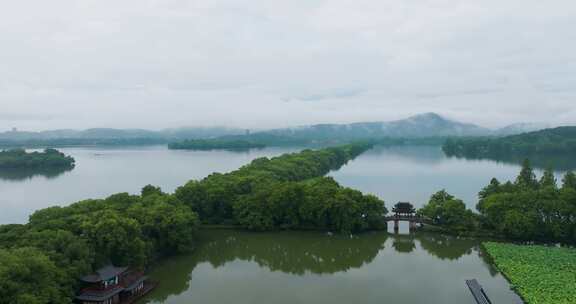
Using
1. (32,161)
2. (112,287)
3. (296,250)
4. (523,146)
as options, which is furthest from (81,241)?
(523,146)

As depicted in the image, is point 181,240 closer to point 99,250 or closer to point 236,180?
point 99,250

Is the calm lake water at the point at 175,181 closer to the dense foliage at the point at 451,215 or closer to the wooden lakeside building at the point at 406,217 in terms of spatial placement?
the wooden lakeside building at the point at 406,217

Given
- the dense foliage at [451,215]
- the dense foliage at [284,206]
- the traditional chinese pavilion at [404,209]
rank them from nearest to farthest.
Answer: the dense foliage at [451,215], the dense foliage at [284,206], the traditional chinese pavilion at [404,209]

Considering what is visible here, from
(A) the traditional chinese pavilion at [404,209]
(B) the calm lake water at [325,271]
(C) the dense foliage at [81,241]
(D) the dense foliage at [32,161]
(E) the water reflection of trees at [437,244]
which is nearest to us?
(C) the dense foliage at [81,241]

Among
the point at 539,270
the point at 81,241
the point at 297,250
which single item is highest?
the point at 81,241

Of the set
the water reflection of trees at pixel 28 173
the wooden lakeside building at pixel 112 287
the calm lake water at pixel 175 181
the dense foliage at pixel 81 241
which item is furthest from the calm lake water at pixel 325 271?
the water reflection of trees at pixel 28 173

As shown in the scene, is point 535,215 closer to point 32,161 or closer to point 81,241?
point 81,241

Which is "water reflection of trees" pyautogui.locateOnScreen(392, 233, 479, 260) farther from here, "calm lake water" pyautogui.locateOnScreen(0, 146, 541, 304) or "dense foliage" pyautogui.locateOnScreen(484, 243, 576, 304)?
"dense foliage" pyautogui.locateOnScreen(484, 243, 576, 304)

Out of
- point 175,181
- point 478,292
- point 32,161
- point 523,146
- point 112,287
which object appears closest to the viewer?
point 112,287
